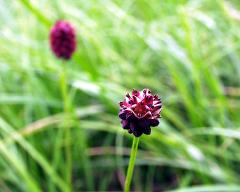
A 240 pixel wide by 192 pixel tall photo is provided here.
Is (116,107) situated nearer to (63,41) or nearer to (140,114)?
(63,41)

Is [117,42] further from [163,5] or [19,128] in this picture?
[19,128]

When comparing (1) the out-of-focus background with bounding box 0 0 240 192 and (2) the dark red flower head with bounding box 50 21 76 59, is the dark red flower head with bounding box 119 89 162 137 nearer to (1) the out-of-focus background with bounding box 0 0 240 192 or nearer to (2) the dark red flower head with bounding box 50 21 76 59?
(2) the dark red flower head with bounding box 50 21 76 59

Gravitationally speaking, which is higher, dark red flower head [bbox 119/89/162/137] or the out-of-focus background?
the out-of-focus background

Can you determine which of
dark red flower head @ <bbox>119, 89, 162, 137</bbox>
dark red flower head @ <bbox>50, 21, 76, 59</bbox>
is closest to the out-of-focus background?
dark red flower head @ <bbox>50, 21, 76, 59</bbox>

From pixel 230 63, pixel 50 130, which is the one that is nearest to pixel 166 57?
pixel 230 63

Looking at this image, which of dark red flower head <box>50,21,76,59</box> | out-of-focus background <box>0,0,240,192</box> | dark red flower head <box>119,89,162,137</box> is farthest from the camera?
out-of-focus background <box>0,0,240,192</box>
